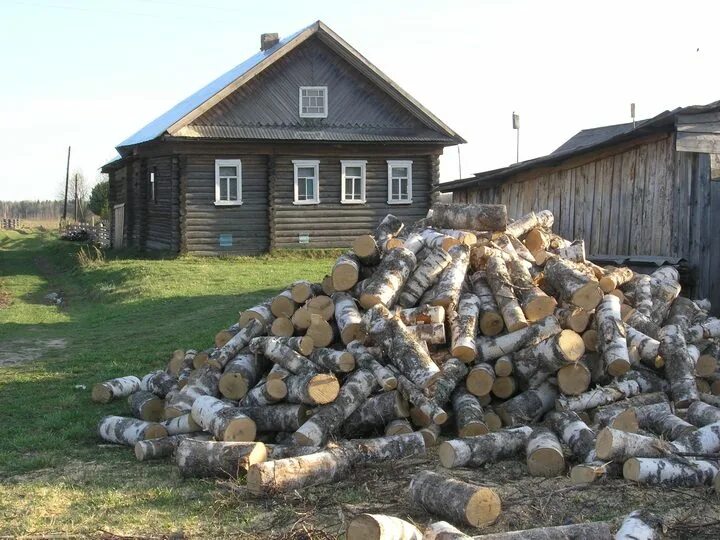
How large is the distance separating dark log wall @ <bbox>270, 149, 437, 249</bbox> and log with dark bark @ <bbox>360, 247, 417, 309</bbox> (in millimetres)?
18434

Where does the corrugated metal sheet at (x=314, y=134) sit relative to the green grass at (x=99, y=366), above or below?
above

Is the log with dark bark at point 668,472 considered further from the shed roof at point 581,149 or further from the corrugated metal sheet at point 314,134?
the corrugated metal sheet at point 314,134

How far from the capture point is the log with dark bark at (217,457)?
682 cm

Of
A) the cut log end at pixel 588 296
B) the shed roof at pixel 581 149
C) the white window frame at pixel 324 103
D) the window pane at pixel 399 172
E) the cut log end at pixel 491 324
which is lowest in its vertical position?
the cut log end at pixel 491 324

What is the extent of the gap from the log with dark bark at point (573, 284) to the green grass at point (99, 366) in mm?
4432

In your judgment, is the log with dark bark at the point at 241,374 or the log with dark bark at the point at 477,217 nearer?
the log with dark bark at the point at 241,374

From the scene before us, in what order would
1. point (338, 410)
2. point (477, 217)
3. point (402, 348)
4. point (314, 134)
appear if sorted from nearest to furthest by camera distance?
1. point (338, 410)
2. point (402, 348)
3. point (477, 217)
4. point (314, 134)

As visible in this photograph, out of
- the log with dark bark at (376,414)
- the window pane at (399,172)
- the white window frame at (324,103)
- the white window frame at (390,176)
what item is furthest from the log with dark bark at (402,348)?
the window pane at (399,172)

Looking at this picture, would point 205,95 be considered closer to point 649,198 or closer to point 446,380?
point 649,198

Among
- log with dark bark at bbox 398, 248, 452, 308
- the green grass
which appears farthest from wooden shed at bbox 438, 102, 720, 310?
the green grass

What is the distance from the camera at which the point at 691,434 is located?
713cm

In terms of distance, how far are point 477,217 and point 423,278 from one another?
1.62m

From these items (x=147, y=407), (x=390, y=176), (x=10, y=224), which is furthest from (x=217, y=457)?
(x=10, y=224)

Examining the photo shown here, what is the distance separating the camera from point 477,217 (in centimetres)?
1062
